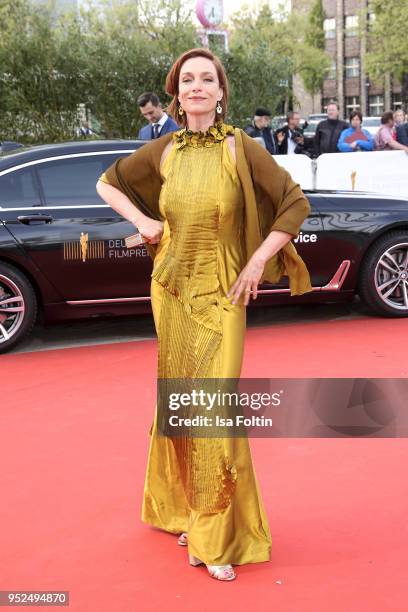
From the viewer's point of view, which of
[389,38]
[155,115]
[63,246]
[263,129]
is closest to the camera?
[63,246]

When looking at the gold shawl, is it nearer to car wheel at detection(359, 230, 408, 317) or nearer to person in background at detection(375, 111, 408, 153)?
car wheel at detection(359, 230, 408, 317)

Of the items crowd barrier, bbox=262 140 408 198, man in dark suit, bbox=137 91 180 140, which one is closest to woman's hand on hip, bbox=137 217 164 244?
man in dark suit, bbox=137 91 180 140

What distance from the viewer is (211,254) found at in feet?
11.4

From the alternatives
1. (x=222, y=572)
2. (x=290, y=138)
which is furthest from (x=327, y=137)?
(x=222, y=572)

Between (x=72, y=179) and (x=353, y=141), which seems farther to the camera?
(x=353, y=141)

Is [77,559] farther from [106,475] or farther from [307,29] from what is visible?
[307,29]

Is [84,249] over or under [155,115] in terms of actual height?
under

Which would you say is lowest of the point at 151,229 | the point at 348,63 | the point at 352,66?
the point at 352,66

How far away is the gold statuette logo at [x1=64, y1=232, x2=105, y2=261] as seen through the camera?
7266 millimetres

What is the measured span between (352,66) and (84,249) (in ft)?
259

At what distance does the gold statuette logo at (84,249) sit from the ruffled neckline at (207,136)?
3834mm

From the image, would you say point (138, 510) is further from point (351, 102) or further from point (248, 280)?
point (351, 102)

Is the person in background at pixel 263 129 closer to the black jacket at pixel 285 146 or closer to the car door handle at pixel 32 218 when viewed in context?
the black jacket at pixel 285 146

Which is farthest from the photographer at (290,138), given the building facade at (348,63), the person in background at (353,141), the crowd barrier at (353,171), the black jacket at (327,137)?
the building facade at (348,63)
